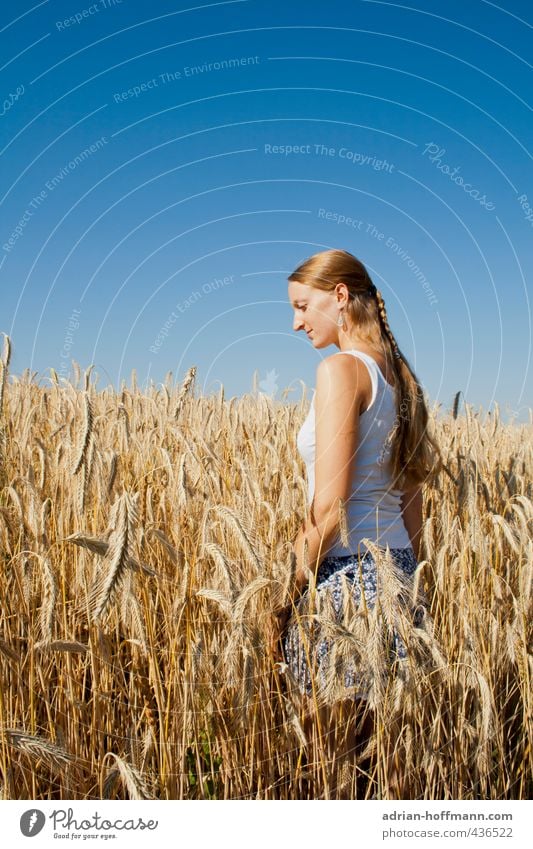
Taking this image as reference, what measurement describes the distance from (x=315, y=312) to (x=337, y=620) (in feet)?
3.48

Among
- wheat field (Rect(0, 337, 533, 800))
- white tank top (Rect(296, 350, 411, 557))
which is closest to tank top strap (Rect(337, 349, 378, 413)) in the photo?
white tank top (Rect(296, 350, 411, 557))

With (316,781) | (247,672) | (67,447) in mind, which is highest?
(67,447)

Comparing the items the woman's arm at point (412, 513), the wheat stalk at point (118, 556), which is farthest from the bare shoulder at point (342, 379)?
the wheat stalk at point (118, 556)

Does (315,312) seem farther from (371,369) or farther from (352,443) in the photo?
(352,443)

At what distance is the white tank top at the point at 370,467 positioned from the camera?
208cm

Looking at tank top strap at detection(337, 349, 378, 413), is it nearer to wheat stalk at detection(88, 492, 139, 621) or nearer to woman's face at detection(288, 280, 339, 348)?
woman's face at detection(288, 280, 339, 348)

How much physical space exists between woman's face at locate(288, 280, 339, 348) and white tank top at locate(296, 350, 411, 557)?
0.73 ft

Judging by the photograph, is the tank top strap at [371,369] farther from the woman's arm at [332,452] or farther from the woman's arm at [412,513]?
the woman's arm at [412,513]

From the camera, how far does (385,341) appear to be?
226cm

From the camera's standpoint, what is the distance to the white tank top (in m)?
2.08

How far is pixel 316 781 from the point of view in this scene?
66.6 inches
